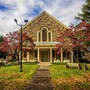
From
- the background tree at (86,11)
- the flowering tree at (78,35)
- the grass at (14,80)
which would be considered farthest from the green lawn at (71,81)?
the background tree at (86,11)

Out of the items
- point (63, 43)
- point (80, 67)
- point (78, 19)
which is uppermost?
point (78, 19)

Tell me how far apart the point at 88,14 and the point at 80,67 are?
10.6 meters

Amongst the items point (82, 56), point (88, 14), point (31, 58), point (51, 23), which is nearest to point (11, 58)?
point (31, 58)

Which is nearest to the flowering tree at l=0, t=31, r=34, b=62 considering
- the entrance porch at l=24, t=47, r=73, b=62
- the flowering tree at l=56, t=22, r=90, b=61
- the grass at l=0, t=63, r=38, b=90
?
the entrance porch at l=24, t=47, r=73, b=62

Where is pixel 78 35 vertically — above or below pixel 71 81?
Answer: above

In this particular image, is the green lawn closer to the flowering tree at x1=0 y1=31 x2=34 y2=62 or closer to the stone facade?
the flowering tree at x1=0 y1=31 x2=34 y2=62

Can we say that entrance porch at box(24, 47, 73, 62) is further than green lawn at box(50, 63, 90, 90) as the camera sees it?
Yes

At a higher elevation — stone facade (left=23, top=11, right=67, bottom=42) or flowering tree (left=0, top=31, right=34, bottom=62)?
stone facade (left=23, top=11, right=67, bottom=42)

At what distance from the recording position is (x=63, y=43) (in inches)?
1203

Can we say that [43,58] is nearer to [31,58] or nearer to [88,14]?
[31,58]

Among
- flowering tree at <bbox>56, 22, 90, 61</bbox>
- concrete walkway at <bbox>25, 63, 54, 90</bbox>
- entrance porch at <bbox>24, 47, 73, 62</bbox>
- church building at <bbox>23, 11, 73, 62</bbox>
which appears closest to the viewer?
concrete walkway at <bbox>25, 63, 54, 90</bbox>

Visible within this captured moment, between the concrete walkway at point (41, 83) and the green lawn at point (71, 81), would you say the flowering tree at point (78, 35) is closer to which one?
the green lawn at point (71, 81)

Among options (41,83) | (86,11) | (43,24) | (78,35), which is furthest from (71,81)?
(43,24)

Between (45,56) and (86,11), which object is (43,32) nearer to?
(45,56)
